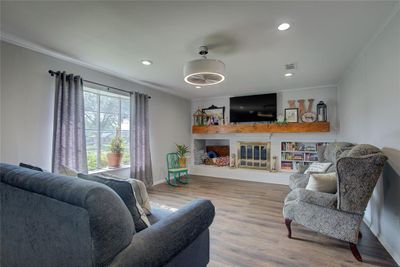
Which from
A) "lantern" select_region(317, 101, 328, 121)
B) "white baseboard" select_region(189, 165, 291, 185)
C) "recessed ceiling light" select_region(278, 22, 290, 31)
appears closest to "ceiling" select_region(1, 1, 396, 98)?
"recessed ceiling light" select_region(278, 22, 290, 31)

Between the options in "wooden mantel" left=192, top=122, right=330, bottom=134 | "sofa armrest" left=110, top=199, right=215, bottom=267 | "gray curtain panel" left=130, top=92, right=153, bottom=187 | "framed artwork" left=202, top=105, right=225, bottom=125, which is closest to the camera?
"sofa armrest" left=110, top=199, right=215, bottom=267

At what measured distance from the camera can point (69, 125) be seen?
9.70 feet

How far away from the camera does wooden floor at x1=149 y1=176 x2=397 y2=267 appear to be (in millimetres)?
1938

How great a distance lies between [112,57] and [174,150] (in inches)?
122

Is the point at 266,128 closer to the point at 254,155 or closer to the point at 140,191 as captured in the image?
the point at 254,155

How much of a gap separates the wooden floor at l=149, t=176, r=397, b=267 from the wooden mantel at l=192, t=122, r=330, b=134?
5.96 ft

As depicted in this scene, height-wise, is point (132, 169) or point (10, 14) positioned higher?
point (10, 14)

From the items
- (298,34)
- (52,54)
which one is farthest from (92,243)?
(52,54)

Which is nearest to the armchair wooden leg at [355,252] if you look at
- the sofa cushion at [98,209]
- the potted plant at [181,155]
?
the sofa cushion at [98,209]

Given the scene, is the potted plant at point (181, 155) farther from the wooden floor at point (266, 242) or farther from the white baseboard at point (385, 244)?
the white baseboard at point (385, 244)

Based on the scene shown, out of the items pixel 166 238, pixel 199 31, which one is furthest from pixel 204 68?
pixel 166 238

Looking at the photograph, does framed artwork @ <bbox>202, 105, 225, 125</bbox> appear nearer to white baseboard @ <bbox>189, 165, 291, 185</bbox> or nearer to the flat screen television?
the flat screen television

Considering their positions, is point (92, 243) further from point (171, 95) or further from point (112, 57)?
point (171, 95)

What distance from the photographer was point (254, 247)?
2.17 metres
